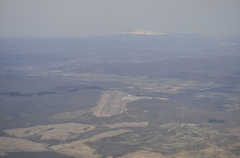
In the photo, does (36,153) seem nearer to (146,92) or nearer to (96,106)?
(96,106)

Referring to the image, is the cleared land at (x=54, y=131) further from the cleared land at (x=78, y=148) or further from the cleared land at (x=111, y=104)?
the cleared land at (x=111, y=104)

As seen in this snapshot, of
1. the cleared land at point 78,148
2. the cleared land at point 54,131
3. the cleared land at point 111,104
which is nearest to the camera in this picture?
the cleared land at point 78,148

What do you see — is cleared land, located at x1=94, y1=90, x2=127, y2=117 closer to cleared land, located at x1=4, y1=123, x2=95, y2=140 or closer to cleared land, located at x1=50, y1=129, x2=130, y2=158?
cleared land, located at x1=4, y1=123, x2=95, y2=140

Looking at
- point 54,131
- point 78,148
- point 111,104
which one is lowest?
point 78,148

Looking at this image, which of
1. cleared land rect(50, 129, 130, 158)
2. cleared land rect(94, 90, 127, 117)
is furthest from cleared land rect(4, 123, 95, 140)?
cleared land rect(94, 90, 127, 117)

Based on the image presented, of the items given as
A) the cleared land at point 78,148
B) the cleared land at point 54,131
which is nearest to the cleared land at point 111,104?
the cleared land at point 54,131

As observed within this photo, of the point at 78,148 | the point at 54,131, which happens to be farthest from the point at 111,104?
the point at 78,148

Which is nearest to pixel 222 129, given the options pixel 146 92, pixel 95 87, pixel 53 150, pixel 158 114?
pixel 158 114

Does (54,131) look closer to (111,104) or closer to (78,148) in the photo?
(78,148)
